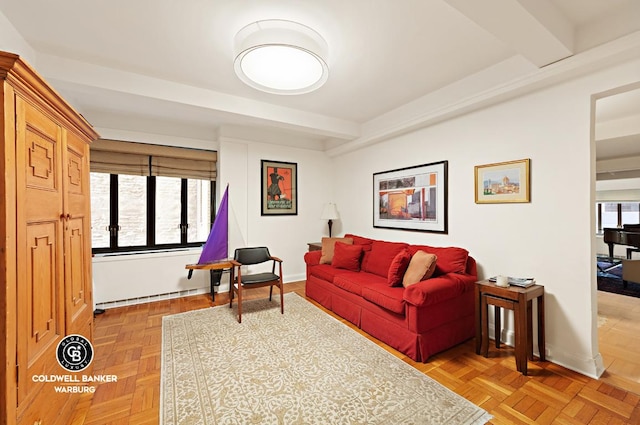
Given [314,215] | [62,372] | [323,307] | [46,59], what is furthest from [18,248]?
[314,215]

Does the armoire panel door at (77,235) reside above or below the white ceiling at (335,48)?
below

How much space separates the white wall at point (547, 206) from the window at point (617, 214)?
319 inches

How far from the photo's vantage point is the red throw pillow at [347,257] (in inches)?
149

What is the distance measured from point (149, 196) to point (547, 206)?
16.3 ft

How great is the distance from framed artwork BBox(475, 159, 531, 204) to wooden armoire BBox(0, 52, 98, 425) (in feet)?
11.4

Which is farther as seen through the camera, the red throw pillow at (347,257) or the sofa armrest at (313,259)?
the sofa armrest at (313,259)

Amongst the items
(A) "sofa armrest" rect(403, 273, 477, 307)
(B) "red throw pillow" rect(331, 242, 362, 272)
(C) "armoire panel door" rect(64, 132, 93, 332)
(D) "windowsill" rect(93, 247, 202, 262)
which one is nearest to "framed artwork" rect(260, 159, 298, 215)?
(D) "windowsill" rect(93, 247, 202, 262)

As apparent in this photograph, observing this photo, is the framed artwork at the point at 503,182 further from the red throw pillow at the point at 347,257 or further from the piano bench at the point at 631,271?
the piano bench at the point at 631,271

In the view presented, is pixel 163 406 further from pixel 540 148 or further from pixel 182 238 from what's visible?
pixel 540 148

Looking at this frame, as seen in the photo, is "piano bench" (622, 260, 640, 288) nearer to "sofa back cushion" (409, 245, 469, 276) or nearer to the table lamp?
"sofa back cushion" (409, 245, 469, 276)

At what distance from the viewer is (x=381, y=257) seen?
3.57 metres

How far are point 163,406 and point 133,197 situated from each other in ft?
10.6

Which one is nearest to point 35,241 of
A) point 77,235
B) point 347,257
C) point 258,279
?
point 77,235

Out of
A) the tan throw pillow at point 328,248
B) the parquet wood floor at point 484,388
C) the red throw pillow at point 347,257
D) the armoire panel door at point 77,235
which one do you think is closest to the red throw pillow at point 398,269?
the parquet wood floor at point 484,388
